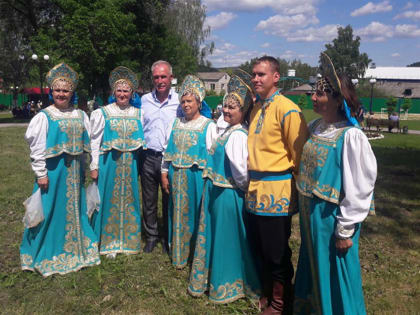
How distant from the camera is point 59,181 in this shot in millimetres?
3795

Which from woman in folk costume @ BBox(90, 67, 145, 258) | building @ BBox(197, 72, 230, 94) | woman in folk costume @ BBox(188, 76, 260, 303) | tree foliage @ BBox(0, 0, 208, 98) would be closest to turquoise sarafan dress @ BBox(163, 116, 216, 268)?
woman in folk costume @ BBox(188, 76, 260, 303)

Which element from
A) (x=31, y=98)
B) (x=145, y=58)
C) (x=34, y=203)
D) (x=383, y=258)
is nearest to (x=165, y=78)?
(x=34, y=203)

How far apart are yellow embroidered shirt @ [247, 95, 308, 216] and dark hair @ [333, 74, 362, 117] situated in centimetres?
42

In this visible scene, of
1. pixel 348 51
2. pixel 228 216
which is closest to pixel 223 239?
pixel 228 216

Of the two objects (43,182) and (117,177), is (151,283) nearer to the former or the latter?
(117,177)

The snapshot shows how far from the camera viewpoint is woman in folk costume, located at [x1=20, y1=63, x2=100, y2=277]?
3637 millimetres

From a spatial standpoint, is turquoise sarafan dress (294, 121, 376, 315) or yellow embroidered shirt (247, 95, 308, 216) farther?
yellow embroidered shirt (247, 95, 308, 216)

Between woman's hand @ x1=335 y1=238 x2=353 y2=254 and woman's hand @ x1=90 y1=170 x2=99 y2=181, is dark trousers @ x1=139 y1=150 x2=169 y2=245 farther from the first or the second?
woman's hand @ x1=335 y1=238 x2=353 y2=254

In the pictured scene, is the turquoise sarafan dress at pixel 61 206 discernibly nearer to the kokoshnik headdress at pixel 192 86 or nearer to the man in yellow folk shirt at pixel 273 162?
the kokoshnik headdress at pixel 192 86

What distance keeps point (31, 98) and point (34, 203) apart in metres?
34.9

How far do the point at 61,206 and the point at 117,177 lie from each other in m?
0.65

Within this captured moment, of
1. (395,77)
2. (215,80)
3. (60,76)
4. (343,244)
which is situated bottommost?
(343,244)

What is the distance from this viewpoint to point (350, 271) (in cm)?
254

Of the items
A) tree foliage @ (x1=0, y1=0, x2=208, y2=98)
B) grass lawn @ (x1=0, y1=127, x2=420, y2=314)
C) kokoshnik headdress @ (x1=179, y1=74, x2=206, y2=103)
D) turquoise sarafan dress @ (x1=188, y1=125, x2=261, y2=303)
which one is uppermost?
tree foliage @ (x1=0, y1=0, x2=208, y2=98)
